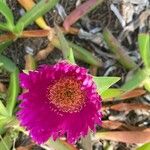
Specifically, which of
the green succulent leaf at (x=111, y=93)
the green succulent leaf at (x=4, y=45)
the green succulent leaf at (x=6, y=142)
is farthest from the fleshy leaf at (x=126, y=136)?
the green succulent leaf at (x=4, y=45)

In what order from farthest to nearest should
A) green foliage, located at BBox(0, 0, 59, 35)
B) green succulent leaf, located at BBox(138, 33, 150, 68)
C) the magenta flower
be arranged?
green foliage, located at BBox(0, 0, 59, 35) → green succulent leaf, located at BBox(138, 33, 150, 68) → the magenta flower

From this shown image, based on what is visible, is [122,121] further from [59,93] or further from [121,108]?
[59,93]

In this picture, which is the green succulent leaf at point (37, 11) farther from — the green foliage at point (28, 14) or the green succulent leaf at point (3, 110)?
the green succulent leaf at point (3, 110)

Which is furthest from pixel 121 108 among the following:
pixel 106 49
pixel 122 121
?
pixel 106 49

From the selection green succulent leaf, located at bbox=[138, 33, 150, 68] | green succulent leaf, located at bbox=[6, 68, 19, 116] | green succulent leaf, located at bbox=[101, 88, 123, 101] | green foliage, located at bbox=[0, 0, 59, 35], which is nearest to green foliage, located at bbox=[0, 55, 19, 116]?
green succulent leaf, located at bbox=[6, 68, 19, 116]

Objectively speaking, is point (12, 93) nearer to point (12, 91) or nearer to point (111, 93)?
point (12, 91)

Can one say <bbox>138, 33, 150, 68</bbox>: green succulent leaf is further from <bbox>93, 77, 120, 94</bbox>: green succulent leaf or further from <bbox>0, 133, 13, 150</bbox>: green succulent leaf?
<bbox>0, 133, 13, 150</bbox>: green succulent leaf

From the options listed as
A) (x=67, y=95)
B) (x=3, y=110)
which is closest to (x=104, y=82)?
(x=67, y=95)
